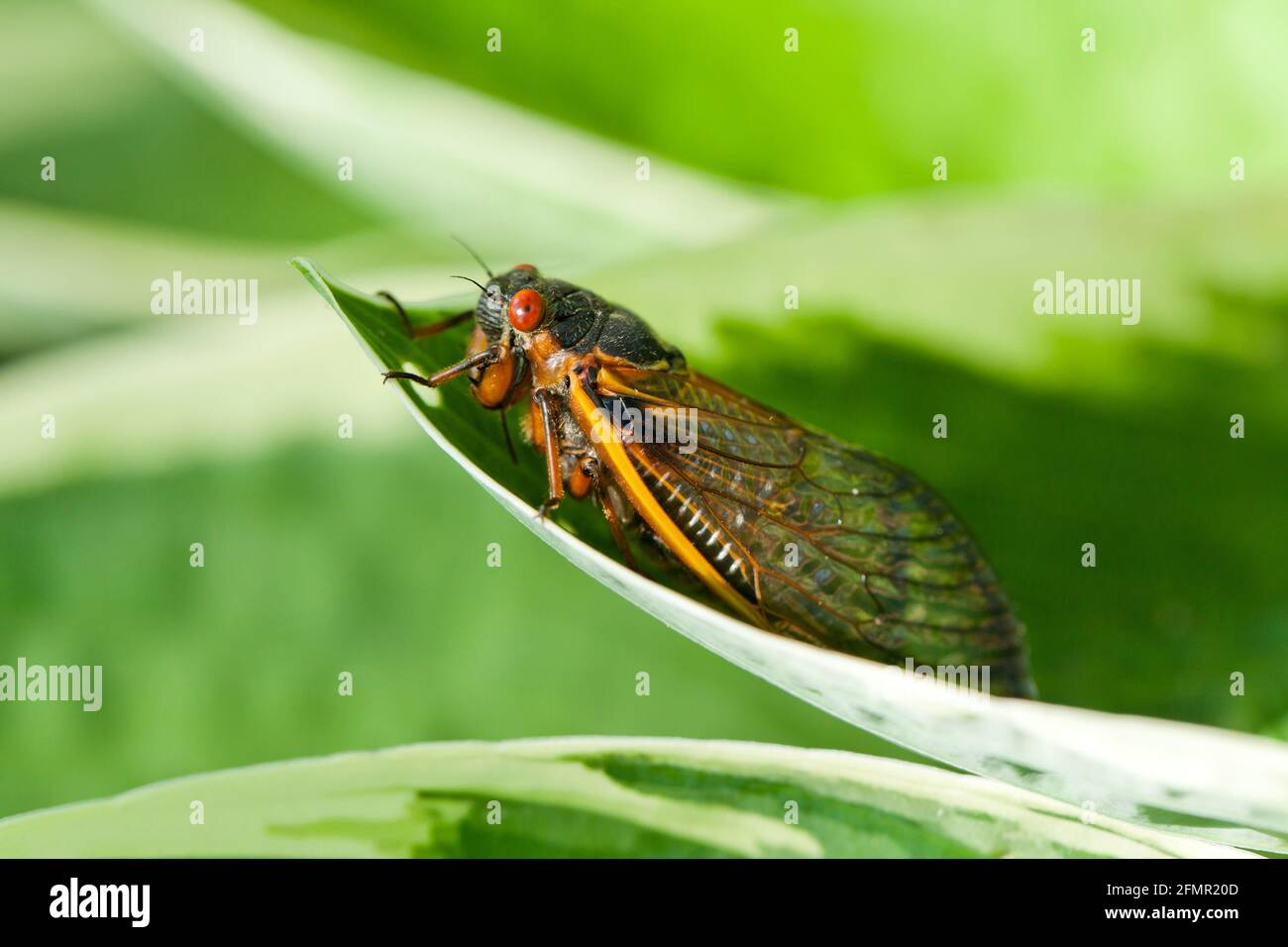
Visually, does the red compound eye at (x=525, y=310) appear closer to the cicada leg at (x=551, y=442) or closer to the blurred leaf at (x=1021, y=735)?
the cicada leg at (x=551, y=442)

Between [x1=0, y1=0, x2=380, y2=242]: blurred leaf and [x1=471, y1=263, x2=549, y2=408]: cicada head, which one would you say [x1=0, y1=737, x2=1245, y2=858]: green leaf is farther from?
[x1=0, y1=0, x2=380, y2=242]: blurred leaf

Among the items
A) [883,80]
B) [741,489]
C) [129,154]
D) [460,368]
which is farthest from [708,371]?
[129,154]

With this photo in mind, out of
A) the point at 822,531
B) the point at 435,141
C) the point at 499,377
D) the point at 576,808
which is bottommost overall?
the point at 576,808

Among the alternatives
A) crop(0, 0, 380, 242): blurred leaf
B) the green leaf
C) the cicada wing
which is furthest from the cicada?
crop(0, 0, 380, 242): blurred leaf

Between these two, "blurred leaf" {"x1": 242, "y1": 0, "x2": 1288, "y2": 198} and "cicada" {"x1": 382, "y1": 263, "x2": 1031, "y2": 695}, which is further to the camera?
"blurred leaf" {"x1": 242, "y1": 0, "x2": 1288, "y2": 198}

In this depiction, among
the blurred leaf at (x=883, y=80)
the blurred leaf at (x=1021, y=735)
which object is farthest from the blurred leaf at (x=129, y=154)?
the blurred leaf at (x=1021, y=735)

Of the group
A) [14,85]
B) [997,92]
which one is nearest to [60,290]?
[14,85]

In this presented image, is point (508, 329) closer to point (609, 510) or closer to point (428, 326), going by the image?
point (428, 326)
